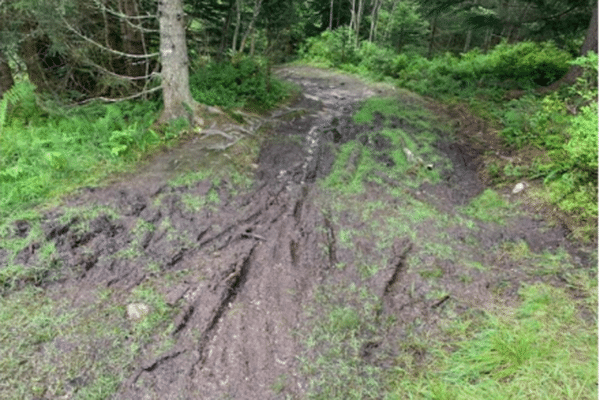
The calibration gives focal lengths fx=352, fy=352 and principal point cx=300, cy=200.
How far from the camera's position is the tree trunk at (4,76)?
637 centimetres

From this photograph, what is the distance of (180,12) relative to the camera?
630 cm

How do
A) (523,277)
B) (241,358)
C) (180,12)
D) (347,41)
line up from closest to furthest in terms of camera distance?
(241,358) → (523,277) → (180,12) → (347,41)

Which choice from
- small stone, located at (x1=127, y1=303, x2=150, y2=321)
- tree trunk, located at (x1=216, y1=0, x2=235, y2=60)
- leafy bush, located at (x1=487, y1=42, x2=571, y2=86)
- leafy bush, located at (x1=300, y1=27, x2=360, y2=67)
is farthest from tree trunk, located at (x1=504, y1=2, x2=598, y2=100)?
small stone, located at (x1=127, y1=303, x2=150, y2=321)

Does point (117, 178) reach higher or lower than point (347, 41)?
lower

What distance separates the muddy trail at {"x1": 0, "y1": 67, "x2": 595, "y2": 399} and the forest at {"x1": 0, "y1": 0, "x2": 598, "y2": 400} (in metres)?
0.02

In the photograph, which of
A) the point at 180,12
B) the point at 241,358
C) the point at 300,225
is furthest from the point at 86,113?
the point at 241,358

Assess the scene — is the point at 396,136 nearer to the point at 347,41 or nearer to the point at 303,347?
the point at 303,347

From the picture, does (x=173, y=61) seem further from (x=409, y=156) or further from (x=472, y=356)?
(x=472, y=356)

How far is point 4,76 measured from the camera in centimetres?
644

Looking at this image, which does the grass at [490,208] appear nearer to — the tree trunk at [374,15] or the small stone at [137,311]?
the small stone at [137,311]

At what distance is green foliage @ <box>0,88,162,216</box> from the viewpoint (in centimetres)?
495

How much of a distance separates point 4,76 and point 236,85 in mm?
4495

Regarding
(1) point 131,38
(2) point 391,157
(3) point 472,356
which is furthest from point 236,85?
(3) point 472,356

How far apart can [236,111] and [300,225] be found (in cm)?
419
